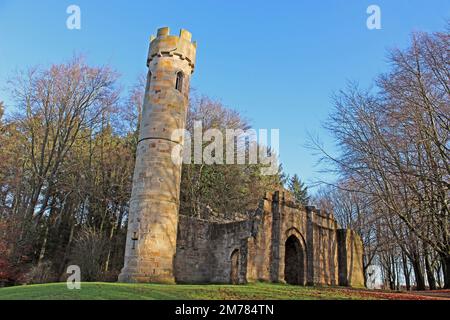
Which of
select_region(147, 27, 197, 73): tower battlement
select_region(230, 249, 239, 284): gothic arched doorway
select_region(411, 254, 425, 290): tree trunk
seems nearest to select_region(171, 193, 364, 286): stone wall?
select_region(230, 249, 239, 284): gothic arched doorway

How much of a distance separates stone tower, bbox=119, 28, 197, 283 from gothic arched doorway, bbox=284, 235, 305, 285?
634 cm

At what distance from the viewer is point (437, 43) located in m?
13.9

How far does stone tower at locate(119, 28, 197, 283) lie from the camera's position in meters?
15.5

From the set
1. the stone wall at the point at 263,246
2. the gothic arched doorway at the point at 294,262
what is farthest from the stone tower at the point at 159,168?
the gothic arched doorway at the point at 294,262

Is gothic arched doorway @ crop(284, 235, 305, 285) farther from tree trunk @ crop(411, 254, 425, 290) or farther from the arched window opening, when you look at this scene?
the arched window opening

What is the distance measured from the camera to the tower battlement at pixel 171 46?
18.3 meters


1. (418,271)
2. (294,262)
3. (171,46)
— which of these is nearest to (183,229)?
(294,262)

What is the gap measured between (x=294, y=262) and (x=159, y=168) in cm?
858

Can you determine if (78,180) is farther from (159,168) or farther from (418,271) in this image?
(418,271)

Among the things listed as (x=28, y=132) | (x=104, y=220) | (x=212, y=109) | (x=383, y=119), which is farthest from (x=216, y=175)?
(x=383, y=119)

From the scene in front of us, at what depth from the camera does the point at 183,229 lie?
18.6m
